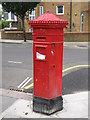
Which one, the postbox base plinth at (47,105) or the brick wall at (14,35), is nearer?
the postbox base plinth at (47,105)

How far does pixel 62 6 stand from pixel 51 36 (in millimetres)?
23994

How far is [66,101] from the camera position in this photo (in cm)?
456

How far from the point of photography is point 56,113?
157 inches

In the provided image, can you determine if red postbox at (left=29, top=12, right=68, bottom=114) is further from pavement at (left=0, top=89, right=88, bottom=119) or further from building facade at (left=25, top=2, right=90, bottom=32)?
building facade at (left=25, top=2, right=90, bottom=32)

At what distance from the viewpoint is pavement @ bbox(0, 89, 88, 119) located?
3.89m

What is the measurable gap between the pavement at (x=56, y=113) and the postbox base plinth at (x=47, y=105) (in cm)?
8

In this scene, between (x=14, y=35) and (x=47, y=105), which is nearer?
(x=47, y=105)

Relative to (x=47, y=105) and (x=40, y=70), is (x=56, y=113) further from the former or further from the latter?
(x=40, y=70)

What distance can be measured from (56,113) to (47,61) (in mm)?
1088

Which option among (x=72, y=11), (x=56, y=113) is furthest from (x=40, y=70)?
(x=72, y=11)

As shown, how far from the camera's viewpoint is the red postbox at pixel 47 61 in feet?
12.2

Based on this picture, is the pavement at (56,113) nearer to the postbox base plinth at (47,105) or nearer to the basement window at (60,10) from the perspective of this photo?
the postbox base plinth at (47,105)

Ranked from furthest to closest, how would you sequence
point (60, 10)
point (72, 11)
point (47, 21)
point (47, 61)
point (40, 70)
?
point (60, 10) → point (72, 11) → point (40, 70) → point (47, 61) → point (47, 21)

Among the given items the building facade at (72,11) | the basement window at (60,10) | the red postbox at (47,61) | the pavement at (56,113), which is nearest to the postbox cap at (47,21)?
the red postbox at (47,61)
